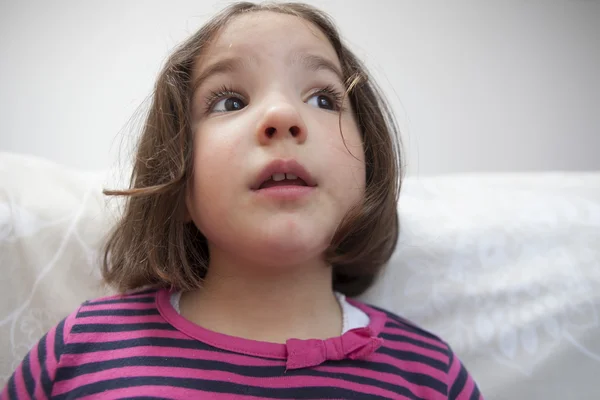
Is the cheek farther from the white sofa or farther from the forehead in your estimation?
the white sofa

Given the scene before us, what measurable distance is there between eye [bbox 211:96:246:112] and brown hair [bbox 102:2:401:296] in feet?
0.14

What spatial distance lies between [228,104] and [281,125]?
11 cm

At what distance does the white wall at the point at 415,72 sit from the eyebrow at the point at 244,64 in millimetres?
401

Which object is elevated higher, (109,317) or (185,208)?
(185,208)

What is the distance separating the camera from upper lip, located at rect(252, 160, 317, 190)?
500mm

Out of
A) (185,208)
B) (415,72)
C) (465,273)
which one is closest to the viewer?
(185,208)

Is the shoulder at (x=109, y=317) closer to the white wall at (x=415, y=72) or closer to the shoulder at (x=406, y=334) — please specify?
the shoulder at (x=406, y=334)

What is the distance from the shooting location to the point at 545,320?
73 cm

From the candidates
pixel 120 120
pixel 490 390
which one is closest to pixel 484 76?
pixel 490 390

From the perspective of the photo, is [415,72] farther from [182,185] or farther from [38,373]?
[38,373]

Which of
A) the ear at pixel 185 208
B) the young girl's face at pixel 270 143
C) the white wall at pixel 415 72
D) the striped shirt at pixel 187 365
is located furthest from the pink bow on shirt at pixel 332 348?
the white wall at pixel 415 72

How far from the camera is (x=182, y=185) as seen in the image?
0.57 m

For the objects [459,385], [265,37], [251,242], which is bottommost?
[459,385]

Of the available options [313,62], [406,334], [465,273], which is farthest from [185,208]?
[465,273]
